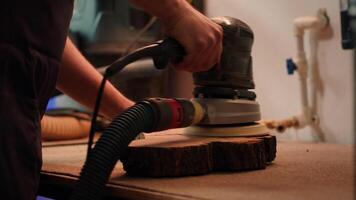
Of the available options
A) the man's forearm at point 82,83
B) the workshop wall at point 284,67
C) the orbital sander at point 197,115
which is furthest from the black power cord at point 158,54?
the workshop wall at point 284,67

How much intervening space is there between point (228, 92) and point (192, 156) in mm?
199

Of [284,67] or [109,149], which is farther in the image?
[284,67]

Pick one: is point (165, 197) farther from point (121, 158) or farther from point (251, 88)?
point (251, 88)

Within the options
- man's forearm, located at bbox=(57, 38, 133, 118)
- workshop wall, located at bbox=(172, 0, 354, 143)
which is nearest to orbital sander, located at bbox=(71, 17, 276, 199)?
man's forearm, located at bbox=(57, 38, 133, 118)

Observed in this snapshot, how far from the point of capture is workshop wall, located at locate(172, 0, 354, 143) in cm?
129

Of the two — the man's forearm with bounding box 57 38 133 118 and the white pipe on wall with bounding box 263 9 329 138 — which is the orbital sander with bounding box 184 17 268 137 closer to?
the man's forearm with bounding box 57 38 133 118

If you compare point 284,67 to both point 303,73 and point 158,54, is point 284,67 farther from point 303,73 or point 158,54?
point 158,54

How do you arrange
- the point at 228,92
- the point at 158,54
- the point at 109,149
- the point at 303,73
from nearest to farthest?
the point at 109,149 < the point at 158,54 < the point at 228,92 < the point at 303,73

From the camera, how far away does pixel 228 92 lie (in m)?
0.88

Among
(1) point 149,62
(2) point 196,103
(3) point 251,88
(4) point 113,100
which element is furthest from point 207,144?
(1) point 149,62

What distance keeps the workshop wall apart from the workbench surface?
1.47 ft

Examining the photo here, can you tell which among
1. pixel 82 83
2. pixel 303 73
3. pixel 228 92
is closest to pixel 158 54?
pixel 228 92

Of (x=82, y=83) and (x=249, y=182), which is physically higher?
(x=82, y=83)

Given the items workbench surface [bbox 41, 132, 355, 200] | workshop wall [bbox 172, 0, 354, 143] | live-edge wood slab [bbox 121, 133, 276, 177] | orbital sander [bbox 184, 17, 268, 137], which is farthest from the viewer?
workshop wall [bbox 172, 0, 354, 143]
